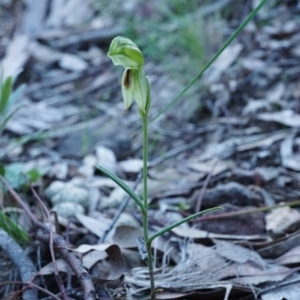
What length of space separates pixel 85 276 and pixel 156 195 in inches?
26.0

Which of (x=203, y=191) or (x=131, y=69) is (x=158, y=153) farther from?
(x=131, y=69)

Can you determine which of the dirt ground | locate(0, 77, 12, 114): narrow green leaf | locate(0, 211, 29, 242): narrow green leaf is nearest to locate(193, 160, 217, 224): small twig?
the dirt ground

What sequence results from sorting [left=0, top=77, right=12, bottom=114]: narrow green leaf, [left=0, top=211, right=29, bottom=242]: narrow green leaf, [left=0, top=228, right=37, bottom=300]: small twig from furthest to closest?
[left=0, top=77, right=12, bottom=114]: narrow green leaf < [left=0, top=211, right=29, bottom=242]: narrow green leaf < [left=0, top=228, right=37, bottom=300]: small twig

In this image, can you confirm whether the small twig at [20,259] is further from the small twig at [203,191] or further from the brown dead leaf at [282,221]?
the brown dead leaf at [282,221]

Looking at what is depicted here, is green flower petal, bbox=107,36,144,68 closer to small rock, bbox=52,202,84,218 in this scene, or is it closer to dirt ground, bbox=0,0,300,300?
dirt ground, bbox=0,0,300,300

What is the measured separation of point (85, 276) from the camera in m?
0.86

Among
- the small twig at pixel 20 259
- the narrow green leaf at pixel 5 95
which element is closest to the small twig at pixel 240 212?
the small twig at pixel 20 259

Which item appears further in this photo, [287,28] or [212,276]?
[287,28]

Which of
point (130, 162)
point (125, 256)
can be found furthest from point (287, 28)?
point (125, 256)

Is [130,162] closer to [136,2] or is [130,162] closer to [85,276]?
[85,276]

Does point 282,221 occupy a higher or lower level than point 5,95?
lower

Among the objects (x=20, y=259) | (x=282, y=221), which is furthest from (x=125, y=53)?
(x=282, y=221)

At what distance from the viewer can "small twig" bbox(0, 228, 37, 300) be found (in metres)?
0.95

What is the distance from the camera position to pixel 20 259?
1017 mm
